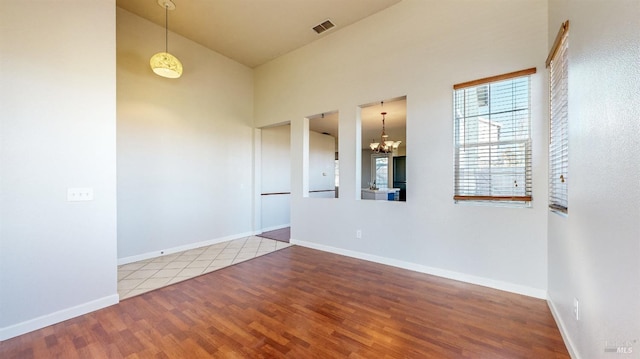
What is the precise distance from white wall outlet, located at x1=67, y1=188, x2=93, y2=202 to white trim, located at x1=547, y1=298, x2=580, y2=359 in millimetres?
3967

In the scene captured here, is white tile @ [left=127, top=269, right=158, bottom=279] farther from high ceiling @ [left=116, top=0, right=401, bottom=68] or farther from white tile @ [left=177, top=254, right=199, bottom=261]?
high ceiling @ [left=116, top=0, right=401, bottom=68]

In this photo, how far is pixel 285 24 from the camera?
3793mm

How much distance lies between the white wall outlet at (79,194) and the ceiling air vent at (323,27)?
11.9ft

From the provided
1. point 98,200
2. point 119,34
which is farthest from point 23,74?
point 119,34

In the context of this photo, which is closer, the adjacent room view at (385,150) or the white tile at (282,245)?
the white tile at (282,245)

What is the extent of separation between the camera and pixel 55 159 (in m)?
2.10

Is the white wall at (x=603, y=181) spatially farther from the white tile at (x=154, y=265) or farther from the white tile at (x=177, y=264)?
the white tile at (x=154, y=265)

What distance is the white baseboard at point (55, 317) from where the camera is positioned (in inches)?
74.7

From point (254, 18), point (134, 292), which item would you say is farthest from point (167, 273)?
point (254, 18)

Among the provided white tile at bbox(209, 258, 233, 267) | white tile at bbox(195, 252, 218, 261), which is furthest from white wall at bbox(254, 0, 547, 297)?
white tile at bbox(195, 252, 218, 261)

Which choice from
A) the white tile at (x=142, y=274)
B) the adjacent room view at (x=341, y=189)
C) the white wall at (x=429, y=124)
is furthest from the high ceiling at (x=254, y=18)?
the white tile at (x=142, y=274)

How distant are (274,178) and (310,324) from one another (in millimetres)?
4188

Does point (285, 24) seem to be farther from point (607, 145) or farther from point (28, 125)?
point (607, 145)

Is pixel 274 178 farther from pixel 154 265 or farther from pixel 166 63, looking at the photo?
pixel 166 63
